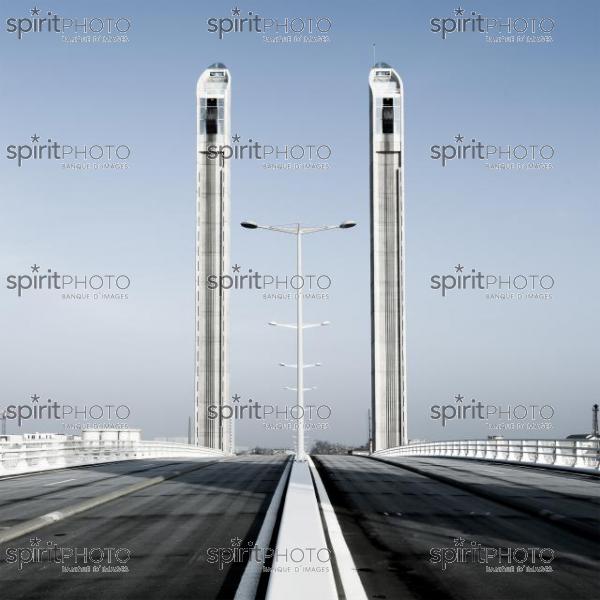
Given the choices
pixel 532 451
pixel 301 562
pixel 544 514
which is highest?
pixel 301 562

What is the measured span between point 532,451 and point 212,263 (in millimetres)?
77401

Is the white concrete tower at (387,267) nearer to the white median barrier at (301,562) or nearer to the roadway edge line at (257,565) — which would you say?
the roadway edge line at (257,565)

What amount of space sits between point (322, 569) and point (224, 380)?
3805 inches

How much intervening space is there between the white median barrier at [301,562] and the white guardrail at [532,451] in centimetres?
1757

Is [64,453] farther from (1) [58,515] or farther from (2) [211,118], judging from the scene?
(2) [211,118]

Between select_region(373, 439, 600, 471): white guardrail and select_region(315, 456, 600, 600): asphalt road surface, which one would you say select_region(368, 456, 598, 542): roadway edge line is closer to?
select_region(315, 456, 600, 600): asphalt road surface

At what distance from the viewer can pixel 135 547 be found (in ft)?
32.0

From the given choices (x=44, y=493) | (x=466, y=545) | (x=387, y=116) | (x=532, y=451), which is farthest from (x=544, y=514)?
(x=387, y=116)

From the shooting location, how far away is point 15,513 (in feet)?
44.5

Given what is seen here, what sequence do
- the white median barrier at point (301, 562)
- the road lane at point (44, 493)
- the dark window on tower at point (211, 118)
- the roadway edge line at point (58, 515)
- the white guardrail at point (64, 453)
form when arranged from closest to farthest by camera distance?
the white median barrier at point (301, 562), the roadway edge line at point (58, 515), the road lane at point (44, 493), the white guardrail at point (64, 453), the dark window on tower at point (211, 118)

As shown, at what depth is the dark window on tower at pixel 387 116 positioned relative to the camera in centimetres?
11918

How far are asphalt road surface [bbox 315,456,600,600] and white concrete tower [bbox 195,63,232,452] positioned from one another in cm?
8634

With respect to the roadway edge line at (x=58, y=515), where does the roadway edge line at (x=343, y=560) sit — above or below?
above

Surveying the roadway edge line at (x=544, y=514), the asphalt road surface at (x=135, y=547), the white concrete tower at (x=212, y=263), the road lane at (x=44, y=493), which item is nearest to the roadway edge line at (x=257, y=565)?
the asphalt road surface at (x=135, y=547)
